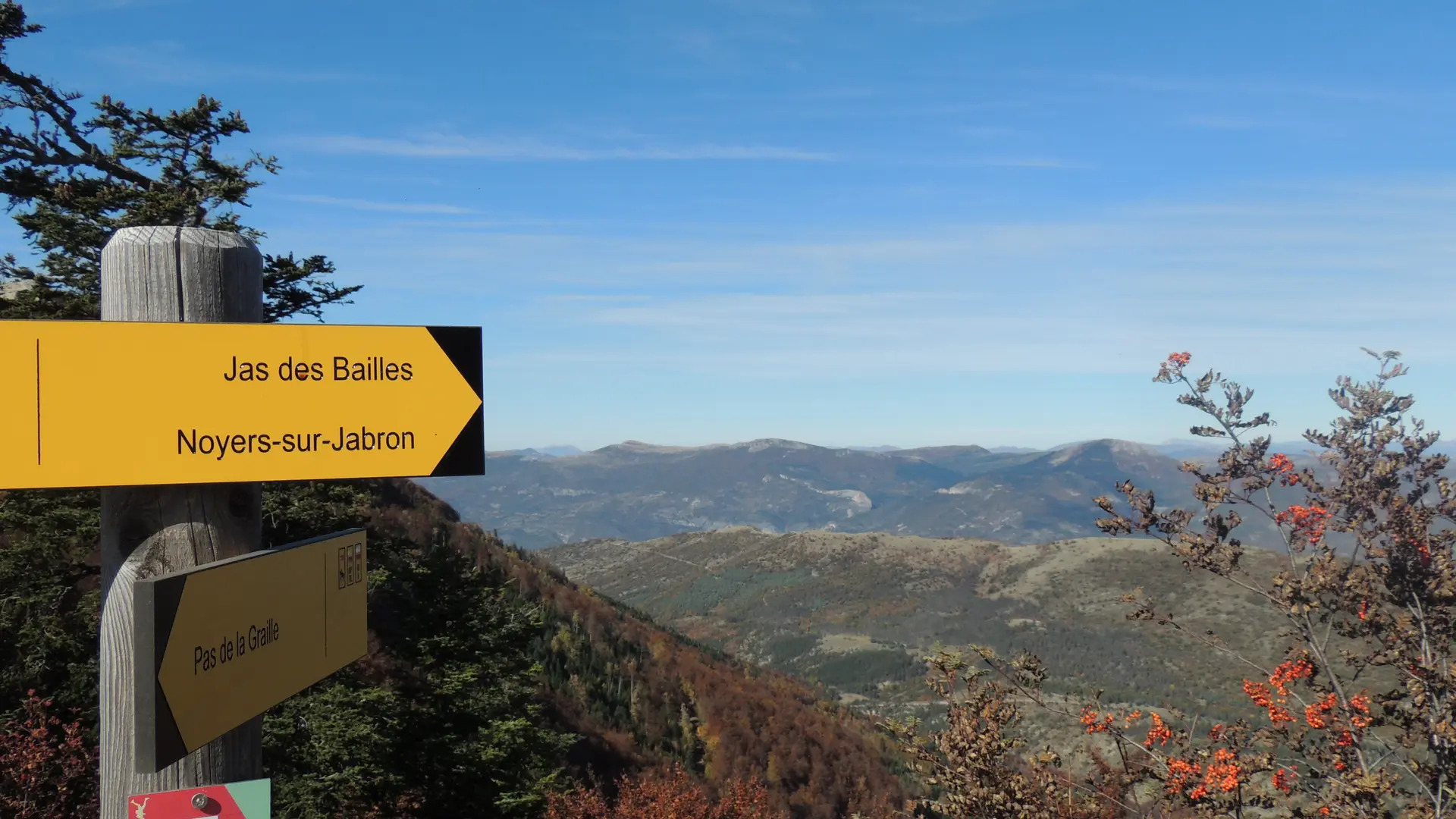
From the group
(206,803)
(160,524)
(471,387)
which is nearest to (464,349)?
(471,387)

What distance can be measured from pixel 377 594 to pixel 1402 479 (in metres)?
19.8

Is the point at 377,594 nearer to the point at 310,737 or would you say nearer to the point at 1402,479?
the point at 310,737

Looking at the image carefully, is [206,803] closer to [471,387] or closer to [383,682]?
[471,387]

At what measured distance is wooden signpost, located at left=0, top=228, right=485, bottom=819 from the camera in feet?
8.00

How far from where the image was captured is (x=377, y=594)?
2128cm

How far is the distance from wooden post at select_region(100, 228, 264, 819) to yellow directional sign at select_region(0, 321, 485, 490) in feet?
0.25

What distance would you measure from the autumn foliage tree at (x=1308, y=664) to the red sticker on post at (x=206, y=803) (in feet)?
19.0

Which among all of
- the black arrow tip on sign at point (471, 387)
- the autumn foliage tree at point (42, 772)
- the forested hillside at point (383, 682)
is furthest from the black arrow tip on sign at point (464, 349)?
the forested hillside at point (383, 682)

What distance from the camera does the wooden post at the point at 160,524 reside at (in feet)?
8.34

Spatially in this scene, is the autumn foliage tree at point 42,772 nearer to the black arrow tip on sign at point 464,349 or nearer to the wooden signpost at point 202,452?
the wooden signpost at point 202,452

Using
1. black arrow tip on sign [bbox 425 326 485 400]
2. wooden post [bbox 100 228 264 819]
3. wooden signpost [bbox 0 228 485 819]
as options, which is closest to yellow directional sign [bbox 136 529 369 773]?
wooden signpost [bbox 0 228 485 819]

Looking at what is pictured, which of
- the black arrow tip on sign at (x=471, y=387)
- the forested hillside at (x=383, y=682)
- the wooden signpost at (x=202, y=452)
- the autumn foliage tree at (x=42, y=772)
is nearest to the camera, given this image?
the wooden signpost at (x=202, y=452)

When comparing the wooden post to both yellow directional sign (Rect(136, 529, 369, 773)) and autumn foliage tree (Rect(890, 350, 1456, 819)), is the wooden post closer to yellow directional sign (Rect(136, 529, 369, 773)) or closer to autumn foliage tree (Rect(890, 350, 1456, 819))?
yellow directional sign (Rect(136, 529, 369, 773))

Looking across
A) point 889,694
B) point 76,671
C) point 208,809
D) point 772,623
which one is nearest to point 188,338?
point 208,809
